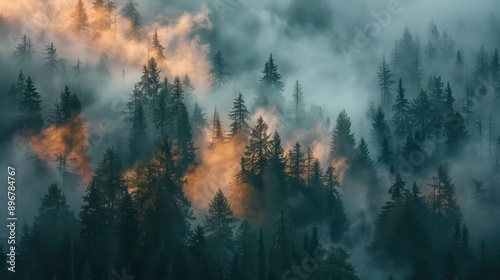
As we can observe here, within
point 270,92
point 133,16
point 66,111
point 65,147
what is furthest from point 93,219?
point 133,16

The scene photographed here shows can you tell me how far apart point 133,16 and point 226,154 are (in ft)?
189

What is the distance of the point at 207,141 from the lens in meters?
124

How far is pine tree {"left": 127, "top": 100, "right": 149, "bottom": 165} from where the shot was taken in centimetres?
11369

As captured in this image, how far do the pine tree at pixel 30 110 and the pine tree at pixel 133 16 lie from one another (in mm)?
47261

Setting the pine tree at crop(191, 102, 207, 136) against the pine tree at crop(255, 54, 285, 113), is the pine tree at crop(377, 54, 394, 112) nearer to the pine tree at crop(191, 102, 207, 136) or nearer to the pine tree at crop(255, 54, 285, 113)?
the pine tree at crop(255, 54, 285, 113)

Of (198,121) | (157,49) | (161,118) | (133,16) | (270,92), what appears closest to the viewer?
(161,118)

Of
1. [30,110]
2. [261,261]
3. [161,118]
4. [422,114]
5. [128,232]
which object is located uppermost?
[422,114]

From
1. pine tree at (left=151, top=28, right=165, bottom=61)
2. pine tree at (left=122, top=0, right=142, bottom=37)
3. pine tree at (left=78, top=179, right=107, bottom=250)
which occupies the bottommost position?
pine tree at (left=78, top=179, right=107, bottom=250)

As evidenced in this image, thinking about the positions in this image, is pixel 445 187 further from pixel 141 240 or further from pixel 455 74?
pixel 455 74

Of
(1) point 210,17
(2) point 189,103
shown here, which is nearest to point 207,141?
(2) point 189,103

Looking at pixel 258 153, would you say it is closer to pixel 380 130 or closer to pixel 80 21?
pixel 380 130

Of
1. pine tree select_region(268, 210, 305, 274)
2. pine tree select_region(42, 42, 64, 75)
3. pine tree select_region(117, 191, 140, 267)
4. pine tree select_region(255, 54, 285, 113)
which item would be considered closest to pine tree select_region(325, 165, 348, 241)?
pine tree select_region(268, 210, 305, 274)

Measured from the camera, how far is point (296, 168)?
10925 cm

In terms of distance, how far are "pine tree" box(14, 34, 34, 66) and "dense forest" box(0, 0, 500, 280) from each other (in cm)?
38
